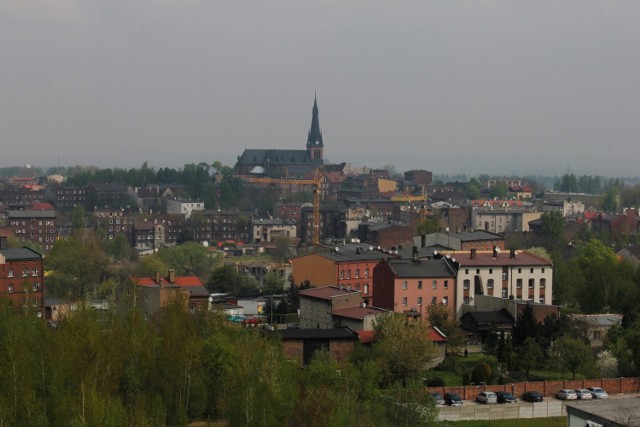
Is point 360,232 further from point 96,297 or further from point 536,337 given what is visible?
point 536,337

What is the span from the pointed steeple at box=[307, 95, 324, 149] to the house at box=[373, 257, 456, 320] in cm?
9834

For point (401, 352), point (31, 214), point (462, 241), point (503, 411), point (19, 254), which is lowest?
point (503, 411)

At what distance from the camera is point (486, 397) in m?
25.4

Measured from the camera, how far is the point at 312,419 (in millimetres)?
17516

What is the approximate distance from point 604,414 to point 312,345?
33.2 feet

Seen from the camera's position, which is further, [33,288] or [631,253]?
[631,253]

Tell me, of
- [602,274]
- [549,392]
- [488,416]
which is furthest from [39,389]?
[602,274]

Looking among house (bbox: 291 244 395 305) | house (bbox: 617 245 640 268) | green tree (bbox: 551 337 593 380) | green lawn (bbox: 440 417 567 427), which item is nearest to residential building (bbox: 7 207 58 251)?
house (bbox: 291 244 395 305)

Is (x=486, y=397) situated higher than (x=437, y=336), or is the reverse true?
(x=437, y=336)

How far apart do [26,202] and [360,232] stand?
38.8 m

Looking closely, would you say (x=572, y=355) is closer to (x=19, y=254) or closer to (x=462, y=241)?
(x=462, y=241)

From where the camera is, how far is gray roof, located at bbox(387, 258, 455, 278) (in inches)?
1400

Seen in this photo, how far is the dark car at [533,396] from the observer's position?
25.7 meters

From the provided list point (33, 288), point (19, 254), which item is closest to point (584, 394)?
point (33, 288)
